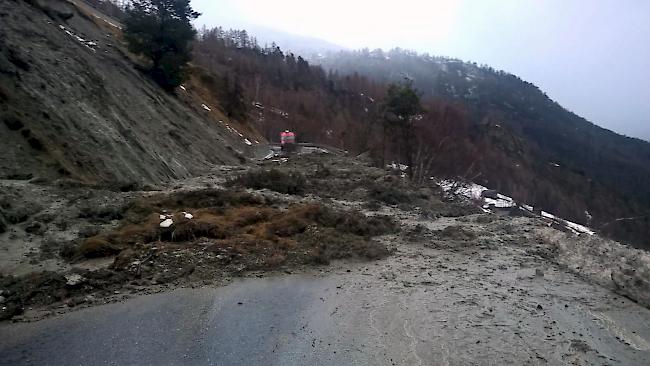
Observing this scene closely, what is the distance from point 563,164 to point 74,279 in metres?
140

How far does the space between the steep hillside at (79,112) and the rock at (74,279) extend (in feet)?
23.4

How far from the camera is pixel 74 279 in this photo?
10805 mm

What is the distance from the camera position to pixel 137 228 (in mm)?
14039

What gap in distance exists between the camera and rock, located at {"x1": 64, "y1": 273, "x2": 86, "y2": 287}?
1064 cm

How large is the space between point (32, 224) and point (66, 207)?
1805 millimetres

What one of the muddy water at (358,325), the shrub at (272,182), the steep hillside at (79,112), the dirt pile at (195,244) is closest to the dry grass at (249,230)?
the dirt pile at (195,244)

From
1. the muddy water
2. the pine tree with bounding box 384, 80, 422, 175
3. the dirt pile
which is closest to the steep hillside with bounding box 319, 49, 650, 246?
the pine tree with bounding box 384, 80, 422, 175

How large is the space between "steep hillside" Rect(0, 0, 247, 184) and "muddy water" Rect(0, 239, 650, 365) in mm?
9627

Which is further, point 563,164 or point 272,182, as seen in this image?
point 563,164

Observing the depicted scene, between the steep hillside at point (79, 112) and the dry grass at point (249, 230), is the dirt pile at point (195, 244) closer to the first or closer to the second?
the dry grass at point (249, 230)

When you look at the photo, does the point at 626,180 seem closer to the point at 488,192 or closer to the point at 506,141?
the point at 506,141

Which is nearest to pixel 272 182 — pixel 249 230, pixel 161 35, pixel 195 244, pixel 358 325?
pixel 249 230

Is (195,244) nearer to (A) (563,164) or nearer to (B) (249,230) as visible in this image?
(B) (249,230)

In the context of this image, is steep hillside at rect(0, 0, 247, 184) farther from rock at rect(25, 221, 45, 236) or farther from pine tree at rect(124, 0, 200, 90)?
rock at rect(25, 221, 45, 236)
